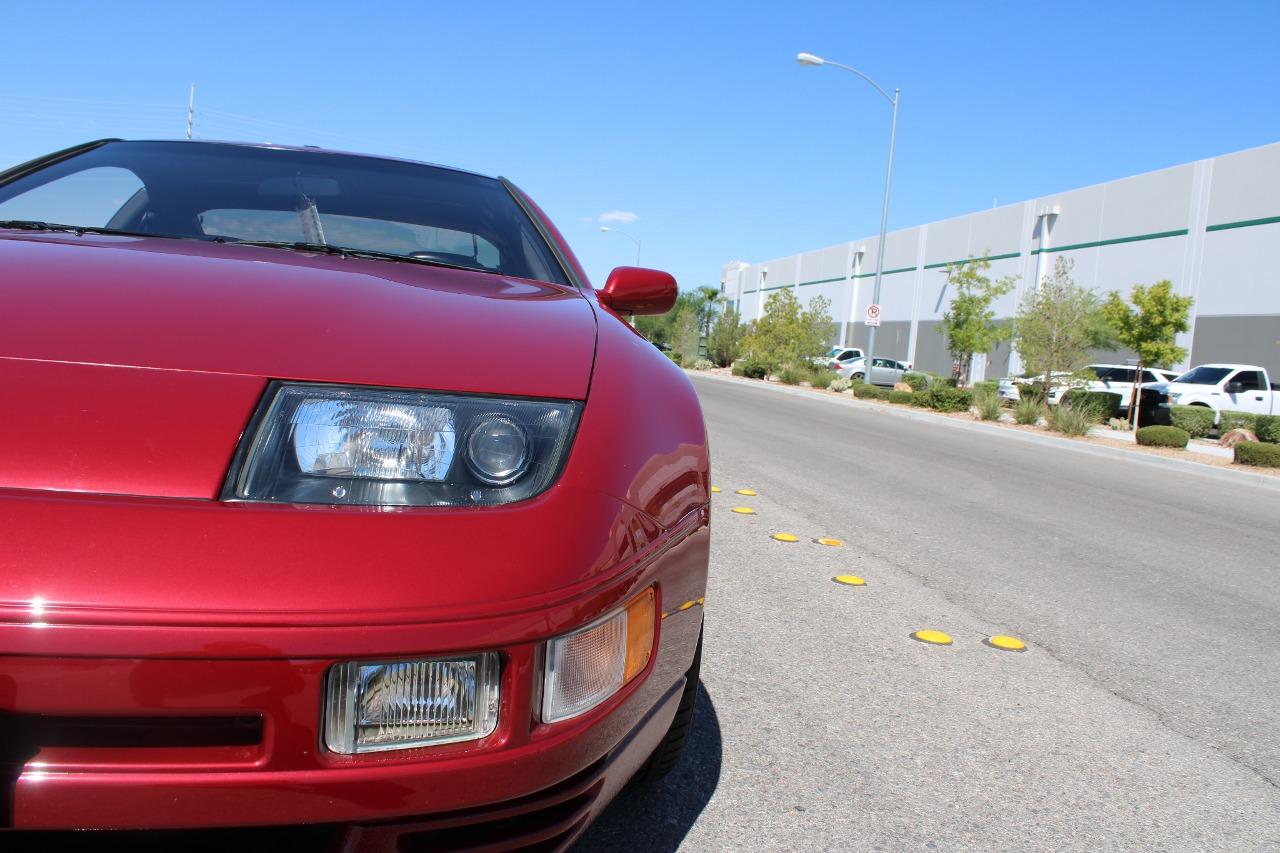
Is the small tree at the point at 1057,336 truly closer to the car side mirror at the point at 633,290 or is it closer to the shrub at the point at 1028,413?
the shrub at the point at 1028,413

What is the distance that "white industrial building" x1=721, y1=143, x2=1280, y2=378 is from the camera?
26.6 metres

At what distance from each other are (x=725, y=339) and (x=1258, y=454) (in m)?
39.6

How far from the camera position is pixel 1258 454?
1272cm

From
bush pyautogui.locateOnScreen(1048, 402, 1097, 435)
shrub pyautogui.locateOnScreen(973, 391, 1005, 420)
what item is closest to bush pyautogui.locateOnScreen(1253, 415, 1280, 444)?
bush pyautogui.locateOnScreen(1048, 402, 1097, 435)

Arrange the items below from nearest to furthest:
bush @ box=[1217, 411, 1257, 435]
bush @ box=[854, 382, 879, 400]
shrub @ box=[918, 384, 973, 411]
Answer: bush @ box=[1217, 411, 1257, 435]
shrub @ box=[918, 384, 973, 411]
bush @ box=[854, 382, 879, 400]

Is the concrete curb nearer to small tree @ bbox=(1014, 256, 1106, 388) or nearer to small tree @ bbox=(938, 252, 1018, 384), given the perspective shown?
small tree @ bbox=(1014, 256, 1106, 388)

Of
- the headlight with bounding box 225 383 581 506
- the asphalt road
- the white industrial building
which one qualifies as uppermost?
the white industrial building

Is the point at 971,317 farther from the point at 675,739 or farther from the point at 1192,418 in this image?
the point at 675,739

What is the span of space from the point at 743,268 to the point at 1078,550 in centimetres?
7134

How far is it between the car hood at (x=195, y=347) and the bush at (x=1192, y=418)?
65.0 ft

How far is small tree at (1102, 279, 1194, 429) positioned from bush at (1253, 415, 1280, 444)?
267cm

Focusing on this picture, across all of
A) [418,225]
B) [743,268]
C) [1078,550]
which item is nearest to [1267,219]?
[1078,550]

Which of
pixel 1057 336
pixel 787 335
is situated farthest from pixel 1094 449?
pixel 787 335

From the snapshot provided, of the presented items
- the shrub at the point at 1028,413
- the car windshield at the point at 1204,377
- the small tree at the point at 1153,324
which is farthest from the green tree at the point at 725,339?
the shrub at the point at 1028,413
